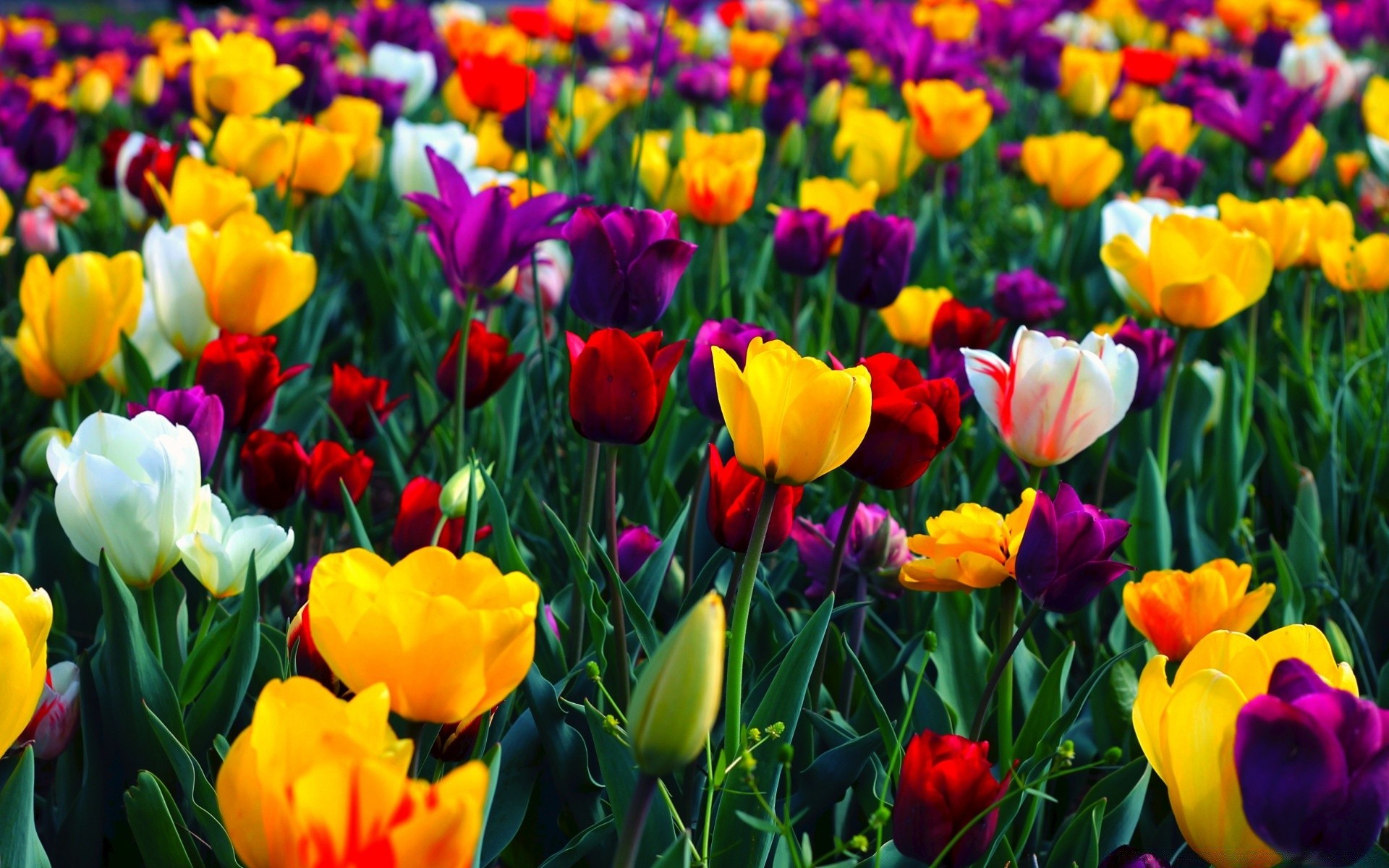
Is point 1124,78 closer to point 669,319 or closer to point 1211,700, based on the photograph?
point 669,319

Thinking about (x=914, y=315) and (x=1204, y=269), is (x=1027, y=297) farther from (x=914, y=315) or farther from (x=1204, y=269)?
(x=1204, y=269)

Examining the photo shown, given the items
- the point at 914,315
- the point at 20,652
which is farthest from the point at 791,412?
the point at 914,315

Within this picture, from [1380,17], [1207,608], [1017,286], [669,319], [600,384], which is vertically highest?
[600,384]

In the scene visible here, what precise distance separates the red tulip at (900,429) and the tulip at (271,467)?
1.90 feet

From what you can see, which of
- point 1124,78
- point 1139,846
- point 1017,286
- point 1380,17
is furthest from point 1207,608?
point 1380,17

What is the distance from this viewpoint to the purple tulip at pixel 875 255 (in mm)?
1634

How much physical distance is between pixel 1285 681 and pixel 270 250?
3.91 feet

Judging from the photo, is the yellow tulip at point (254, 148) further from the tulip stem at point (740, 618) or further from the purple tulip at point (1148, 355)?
the tulip stem at point (740, 618)

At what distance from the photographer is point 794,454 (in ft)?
2.77

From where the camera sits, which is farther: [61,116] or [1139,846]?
[61,116]

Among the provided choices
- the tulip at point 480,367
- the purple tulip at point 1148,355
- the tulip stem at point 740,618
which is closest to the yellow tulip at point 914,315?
the purple tulip at point 1148,355

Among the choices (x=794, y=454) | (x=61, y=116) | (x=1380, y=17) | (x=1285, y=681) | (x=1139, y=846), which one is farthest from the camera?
(x=1380, y=17)

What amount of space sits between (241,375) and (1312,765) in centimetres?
104

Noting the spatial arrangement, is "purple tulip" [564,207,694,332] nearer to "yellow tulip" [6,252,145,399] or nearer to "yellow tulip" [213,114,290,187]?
"yellow tulip" [6,252,145,399]
